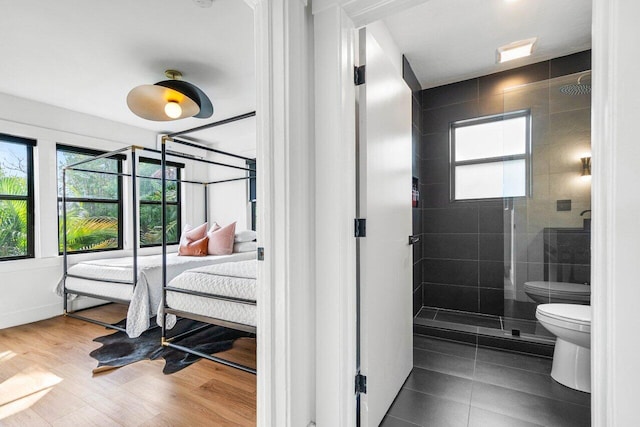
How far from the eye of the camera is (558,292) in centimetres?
253

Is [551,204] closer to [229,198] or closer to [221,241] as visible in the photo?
[221,241]

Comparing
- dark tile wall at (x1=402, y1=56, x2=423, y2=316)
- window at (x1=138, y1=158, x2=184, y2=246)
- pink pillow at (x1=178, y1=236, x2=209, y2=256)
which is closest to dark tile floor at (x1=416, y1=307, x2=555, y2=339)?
dark tile wall at (x1=402, y1=56, x2=423, y2=316)

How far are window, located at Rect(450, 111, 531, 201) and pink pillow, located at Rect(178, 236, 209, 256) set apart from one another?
301cm

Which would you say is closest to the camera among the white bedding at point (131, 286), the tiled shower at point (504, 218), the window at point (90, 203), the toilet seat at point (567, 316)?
the toilet seat at point (567, 316)

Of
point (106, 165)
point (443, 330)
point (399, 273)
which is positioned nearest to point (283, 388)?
point (399, 273)

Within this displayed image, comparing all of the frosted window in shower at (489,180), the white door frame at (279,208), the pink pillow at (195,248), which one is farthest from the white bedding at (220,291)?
the frosted window in shower at (489,180)

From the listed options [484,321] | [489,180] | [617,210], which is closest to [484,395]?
[484,321]

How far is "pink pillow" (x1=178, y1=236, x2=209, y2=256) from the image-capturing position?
3764mm

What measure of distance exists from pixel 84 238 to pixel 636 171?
4962 mm

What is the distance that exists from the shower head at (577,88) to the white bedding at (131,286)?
12.0 feet

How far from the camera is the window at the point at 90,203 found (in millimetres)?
3738

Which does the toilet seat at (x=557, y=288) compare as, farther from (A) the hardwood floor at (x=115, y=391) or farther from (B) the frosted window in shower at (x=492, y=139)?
(A) the hardwood floor at (x=115, y=391)

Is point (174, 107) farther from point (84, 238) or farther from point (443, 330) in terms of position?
point (443, 330)

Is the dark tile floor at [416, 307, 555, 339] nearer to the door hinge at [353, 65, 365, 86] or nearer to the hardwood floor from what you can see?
the hardwood floor
